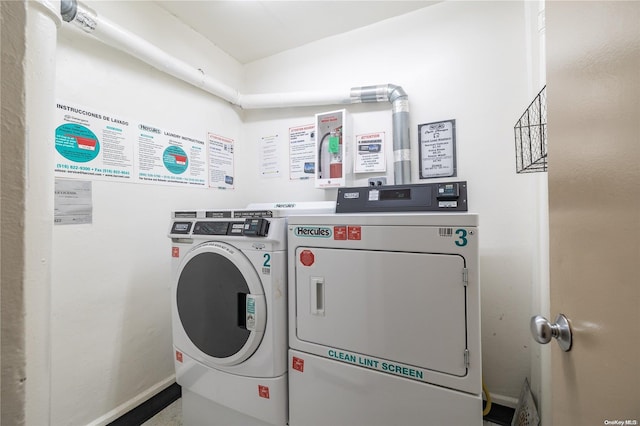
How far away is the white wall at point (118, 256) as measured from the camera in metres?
1.33

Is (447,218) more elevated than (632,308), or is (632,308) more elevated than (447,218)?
(447,218)

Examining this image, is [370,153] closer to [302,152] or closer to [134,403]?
[302,152]

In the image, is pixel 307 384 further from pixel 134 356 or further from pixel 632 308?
pixel 134 356

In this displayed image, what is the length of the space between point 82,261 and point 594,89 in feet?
6.69

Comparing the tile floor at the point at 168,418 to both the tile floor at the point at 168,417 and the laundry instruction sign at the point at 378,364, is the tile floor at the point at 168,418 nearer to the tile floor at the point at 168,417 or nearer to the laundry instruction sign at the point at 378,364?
the tile floor at the point at 168,417

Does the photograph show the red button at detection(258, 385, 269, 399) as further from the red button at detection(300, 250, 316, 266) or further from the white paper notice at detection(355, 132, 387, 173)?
the white paper notice at detection(355, 132, 387, 173)

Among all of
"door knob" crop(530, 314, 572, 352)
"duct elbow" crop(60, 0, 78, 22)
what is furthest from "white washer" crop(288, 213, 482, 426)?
"duct elbow" crop(60, 0, 78, 22)

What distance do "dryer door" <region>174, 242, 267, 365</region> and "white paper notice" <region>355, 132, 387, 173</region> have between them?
1.17 metres

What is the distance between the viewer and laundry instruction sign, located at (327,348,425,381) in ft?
3.08

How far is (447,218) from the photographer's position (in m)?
0.91

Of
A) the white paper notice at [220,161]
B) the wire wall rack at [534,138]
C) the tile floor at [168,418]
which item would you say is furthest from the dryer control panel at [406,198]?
the tile floor at [168,418]

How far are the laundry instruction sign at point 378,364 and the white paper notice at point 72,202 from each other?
1.44m

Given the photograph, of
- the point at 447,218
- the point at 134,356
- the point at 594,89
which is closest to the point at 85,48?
the point at 134,356

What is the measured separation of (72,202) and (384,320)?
64.3 inches
